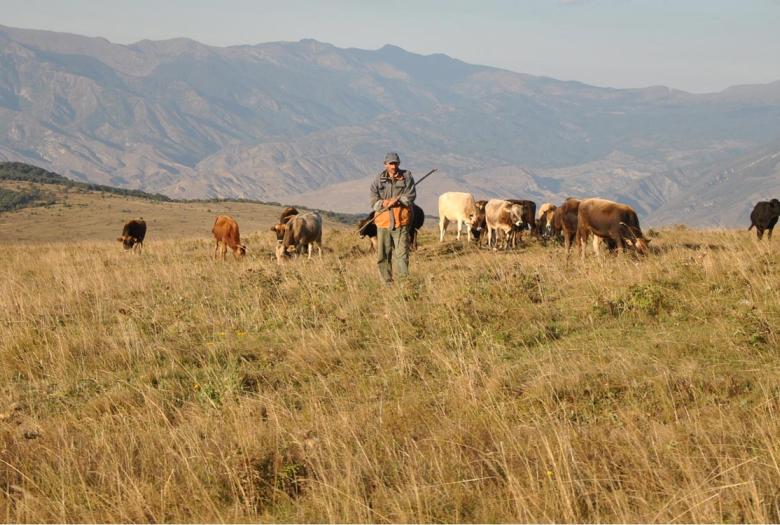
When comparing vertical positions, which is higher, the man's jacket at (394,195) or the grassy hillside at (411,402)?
the man's jacket at (394,195)

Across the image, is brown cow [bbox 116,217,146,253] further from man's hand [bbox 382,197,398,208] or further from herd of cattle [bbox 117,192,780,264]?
man's hand [bbox 382,197,398,208]

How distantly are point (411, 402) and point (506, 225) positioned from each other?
1716cm

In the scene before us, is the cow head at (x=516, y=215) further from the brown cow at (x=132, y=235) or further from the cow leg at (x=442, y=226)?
the brown cow at (x=132, y=235)

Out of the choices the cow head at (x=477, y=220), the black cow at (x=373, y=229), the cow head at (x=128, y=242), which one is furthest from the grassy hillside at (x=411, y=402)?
the cow head at (x=128, y=242)

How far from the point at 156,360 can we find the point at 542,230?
2093cm

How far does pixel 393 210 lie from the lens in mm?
13961

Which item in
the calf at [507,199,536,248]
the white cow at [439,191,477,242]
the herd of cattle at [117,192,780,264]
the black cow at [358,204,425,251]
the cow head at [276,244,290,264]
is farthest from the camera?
the white cow at [439,191,477,242]

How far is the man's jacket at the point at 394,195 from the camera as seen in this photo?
13.9 m

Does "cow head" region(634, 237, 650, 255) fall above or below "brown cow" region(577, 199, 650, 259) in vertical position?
below

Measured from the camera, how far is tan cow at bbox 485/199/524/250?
23.2 m

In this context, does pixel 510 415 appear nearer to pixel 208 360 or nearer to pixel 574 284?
pixel 208 360

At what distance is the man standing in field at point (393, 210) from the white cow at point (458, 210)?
38.8 feet

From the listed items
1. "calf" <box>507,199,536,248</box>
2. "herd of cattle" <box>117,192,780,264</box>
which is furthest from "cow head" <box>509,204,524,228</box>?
"calf" <box>507,199,536,248</box>

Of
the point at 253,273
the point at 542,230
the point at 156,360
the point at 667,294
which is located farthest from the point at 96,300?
the point at 542,230
